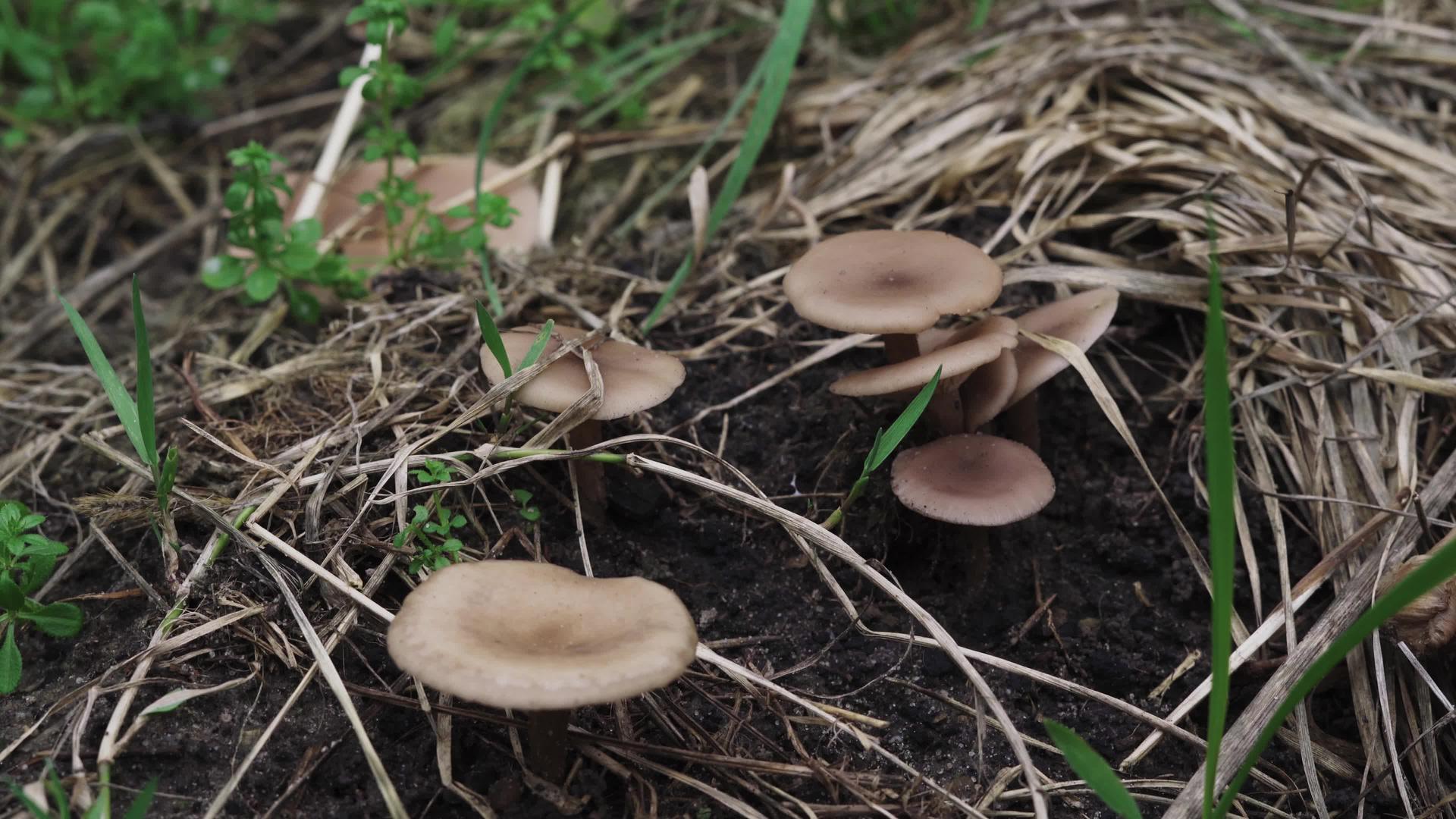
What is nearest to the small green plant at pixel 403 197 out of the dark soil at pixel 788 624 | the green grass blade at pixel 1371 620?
the dark soil at pixel 788 624

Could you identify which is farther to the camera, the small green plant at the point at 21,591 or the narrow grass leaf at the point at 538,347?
the narrow grass leaf at the point at 538,347

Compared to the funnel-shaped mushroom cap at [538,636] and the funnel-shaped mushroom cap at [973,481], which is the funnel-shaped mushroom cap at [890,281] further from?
the funnel-shaped mushroom cap at [538,636]

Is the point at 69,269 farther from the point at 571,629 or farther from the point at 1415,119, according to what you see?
the point at 1415,119

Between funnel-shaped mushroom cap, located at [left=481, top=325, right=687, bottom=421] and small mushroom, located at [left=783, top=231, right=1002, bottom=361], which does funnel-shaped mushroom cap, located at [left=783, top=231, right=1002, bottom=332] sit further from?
funnel-shaped mushroom cap, located at [left=481, top=325, right=687, bottom=421]

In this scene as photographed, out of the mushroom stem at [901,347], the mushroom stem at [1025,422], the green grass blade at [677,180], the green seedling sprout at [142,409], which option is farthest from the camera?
the green grass blade at [677,180]

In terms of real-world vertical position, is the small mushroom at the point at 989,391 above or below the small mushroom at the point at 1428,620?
above

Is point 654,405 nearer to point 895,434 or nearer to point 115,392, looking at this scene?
point 895,434

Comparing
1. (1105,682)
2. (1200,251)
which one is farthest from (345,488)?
(1200,251)

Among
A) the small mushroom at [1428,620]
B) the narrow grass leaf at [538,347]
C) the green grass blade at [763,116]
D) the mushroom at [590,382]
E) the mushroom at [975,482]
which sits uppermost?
the green grass blade at [763,116]

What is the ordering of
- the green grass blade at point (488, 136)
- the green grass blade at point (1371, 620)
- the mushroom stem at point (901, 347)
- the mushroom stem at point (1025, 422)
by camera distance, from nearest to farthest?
the green grass blade at point (1371, 620), the mushroom stem at point (901, 347), the mushroom stem at point (1025, 422), the green grass blade at point (488, 136)
